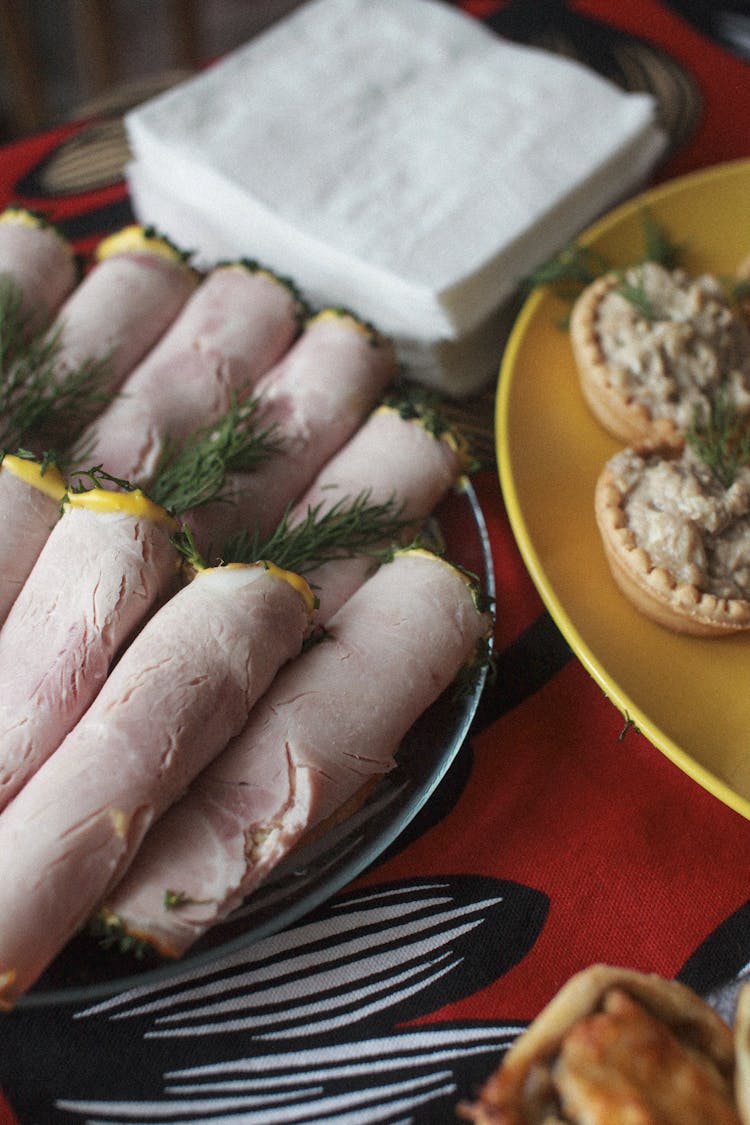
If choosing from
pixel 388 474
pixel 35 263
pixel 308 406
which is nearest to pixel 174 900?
pixel 388 474

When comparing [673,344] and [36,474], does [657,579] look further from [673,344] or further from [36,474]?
[36,474]

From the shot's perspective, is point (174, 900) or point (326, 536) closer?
point (174, 900)

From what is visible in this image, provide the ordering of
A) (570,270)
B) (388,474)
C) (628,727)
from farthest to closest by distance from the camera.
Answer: (570,270), (388,474), (628,727)

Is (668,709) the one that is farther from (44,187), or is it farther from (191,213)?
(44,187)

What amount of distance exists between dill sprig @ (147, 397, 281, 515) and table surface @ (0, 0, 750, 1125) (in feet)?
1.62

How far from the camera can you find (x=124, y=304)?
183cm

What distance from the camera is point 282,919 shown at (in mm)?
1283

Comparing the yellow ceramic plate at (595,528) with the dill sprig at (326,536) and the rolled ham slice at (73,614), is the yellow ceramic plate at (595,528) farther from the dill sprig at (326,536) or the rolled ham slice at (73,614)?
the rolled ham slice at (73,614)

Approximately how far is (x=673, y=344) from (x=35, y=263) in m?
1.17

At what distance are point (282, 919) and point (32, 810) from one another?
1.12ft

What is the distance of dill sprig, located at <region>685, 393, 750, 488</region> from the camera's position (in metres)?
1.68

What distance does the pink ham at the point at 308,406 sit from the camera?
64.9 inches

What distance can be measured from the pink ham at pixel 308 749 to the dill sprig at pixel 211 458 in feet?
0.96

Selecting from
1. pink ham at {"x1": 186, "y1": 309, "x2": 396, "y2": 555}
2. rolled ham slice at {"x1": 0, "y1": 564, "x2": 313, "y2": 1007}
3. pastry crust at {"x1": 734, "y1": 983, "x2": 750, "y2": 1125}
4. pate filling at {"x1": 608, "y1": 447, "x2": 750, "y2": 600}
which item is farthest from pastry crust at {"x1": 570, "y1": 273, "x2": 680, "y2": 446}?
pastry crust at {"x1": 734, "y1": 983, "x2": 750, "y2": 1125}
